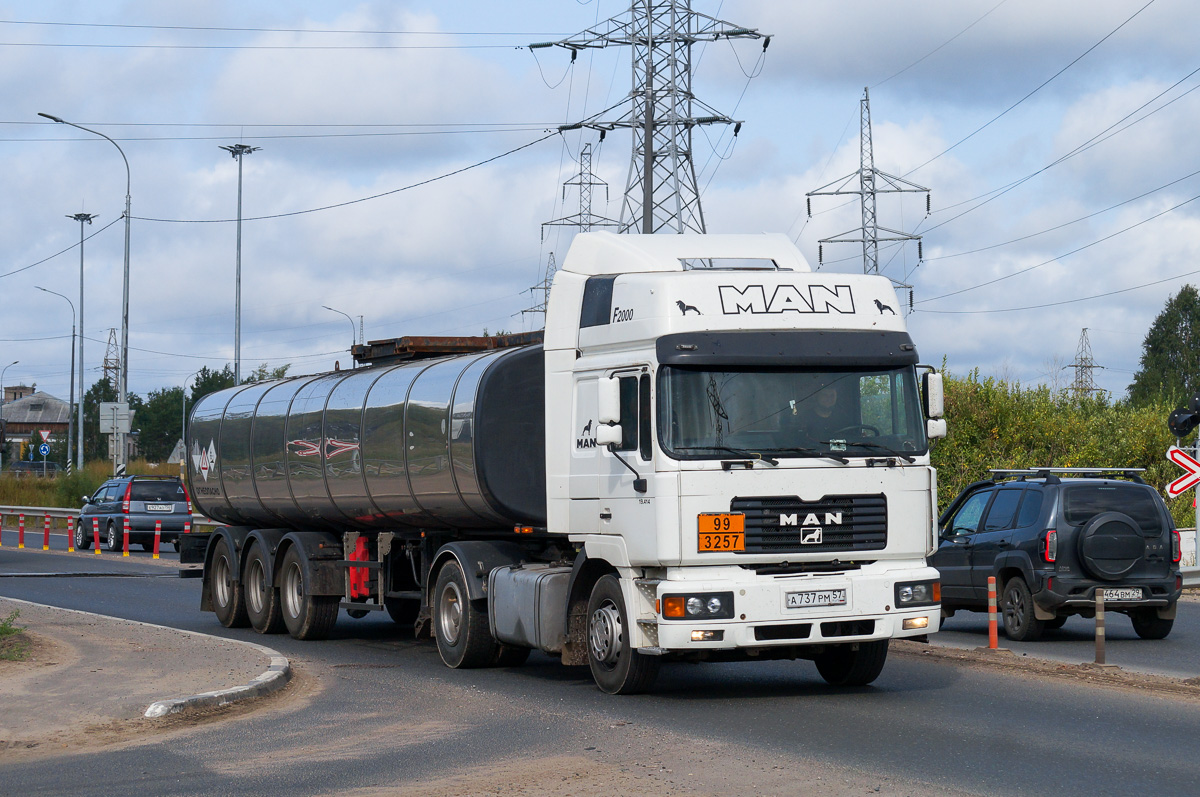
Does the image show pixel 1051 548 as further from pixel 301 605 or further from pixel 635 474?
pixel 301 605

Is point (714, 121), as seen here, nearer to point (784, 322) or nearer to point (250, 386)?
point (250, 386)

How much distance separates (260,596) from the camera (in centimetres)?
1842

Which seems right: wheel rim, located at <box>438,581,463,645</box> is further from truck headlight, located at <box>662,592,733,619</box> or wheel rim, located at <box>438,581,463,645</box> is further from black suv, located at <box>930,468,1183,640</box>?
black suv, located at <box>930,468,1183,640</box>

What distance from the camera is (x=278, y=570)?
59.3 ft

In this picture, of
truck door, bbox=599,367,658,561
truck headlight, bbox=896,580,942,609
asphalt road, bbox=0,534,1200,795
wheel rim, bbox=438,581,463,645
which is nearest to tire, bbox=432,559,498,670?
wheel rim, bbox=438,581,463,645

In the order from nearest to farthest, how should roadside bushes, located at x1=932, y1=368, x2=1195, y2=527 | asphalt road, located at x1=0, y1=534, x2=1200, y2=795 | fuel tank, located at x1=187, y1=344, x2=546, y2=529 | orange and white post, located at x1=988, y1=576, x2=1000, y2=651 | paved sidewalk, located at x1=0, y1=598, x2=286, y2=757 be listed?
asphalt road, located at x1=0, y1=534, x2=1200, y2=795
paved sidewalk, located at x1=0, y1=598, x2=286, y2=757
fuel tank, located at x1=187, y1=344, x2=546, y2=529
orange and white post, located at x1=988, y1=576, x2=1000, y2=651
roadside bushes, located at x1=932, y1=368, x2=1195, y2=527

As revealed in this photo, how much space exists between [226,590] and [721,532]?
1016cm

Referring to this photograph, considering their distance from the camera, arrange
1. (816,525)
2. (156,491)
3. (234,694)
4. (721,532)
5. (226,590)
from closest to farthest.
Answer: (721,532) → (816,525) → (234,694) → (226,590) → (156,491)

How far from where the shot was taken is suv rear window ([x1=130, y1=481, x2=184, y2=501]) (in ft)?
127

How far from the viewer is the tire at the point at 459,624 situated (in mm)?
13711

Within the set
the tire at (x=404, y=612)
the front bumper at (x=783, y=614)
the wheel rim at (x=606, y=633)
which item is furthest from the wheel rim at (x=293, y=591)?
the front bumper at (x=783, y=614)

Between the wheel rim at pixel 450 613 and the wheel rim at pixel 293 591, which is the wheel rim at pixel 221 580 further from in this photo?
the wheel rim at pixel 450 613

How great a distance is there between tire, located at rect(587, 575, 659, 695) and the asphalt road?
14cm

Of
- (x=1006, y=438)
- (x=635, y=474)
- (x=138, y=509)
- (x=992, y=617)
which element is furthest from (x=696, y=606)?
(x=138, y=509)
